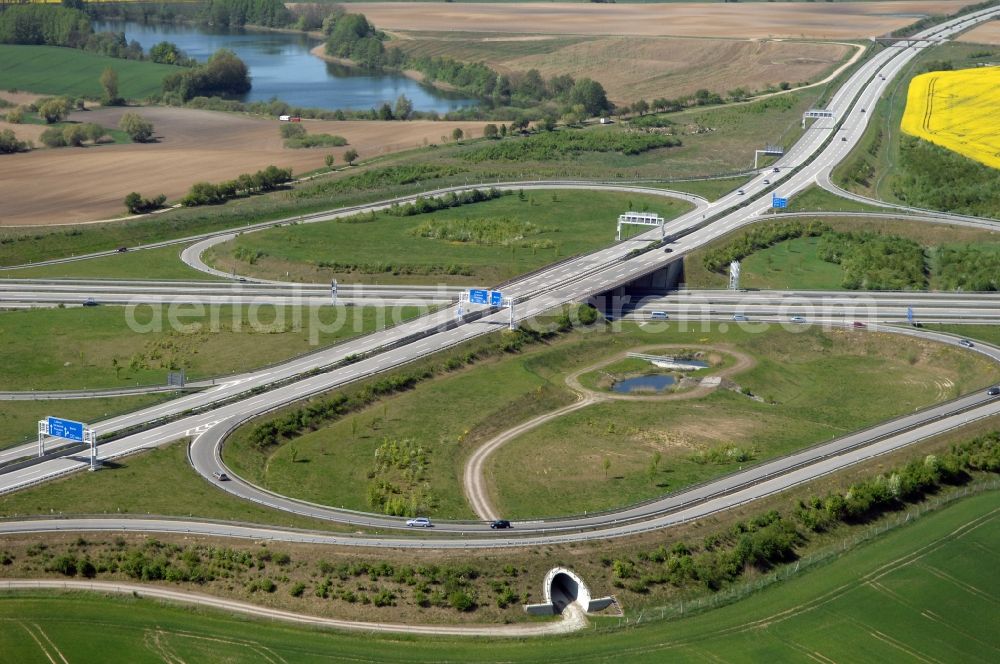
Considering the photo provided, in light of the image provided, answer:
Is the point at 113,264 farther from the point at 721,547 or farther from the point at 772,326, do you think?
the point at 721,547

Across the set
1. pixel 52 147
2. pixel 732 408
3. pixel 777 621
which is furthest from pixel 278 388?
pixel 52 147

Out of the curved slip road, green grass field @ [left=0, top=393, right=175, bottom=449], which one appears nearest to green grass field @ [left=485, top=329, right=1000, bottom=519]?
the curved slip road

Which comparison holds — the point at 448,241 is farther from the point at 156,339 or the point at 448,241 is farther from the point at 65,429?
the point at 65,429

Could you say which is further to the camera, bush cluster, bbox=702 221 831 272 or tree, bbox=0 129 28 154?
tree, bbox=0 129 28 154

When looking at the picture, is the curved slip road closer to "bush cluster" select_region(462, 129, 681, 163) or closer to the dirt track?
the dirt track

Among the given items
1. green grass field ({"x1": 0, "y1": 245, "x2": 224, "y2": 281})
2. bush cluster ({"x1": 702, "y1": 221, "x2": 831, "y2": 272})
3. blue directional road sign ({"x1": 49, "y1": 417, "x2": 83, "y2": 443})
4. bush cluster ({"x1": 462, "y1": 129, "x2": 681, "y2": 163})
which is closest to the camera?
blue directional road sign ({"x1": 49, "y1": 417, "x2": 83, "y2": 443})

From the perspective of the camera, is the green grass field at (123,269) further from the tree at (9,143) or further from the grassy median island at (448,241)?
the tree at (9,143)

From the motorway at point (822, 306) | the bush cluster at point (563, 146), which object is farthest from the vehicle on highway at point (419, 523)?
the bush cluster at point (563, 146)
